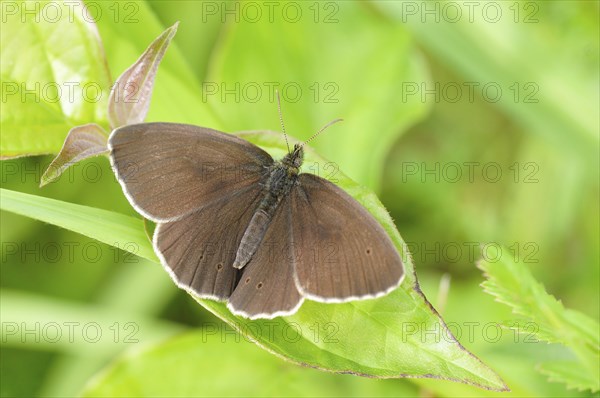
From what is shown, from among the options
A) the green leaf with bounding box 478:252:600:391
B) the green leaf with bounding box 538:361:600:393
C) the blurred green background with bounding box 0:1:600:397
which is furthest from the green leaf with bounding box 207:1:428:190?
the green leaf with bounding box 538:361:600:393

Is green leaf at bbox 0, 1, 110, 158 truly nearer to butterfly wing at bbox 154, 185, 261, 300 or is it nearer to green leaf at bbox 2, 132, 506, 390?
green leaf at bbox 2, 132, 506, 390

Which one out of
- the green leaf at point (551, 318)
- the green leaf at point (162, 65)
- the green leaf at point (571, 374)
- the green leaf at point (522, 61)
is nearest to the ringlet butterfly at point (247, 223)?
the green leaf at point (162, 65)

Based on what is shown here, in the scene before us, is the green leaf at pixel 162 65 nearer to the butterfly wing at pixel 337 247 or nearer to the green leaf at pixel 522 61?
the butterfly wing at pixel 337 247

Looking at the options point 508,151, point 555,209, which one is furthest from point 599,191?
point 508,151

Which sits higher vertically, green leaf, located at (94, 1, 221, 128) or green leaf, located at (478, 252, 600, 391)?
green leaf, located at (94, 1, 221, 128)

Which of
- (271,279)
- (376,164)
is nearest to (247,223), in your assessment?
(271,279)

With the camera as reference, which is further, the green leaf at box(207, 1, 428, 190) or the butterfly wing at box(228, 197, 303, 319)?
the green leaf at box(207, 1, 428, 190)

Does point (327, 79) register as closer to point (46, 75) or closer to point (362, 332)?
point (46, 75)
